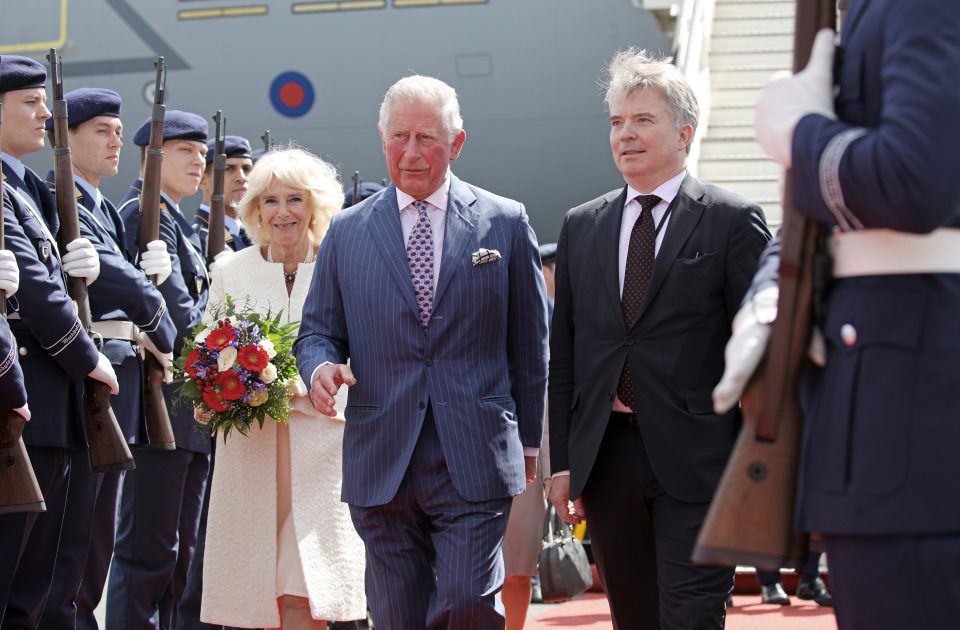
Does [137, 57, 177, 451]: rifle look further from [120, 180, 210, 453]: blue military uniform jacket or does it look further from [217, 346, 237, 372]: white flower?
[217, 346, 237, 372]: white flower

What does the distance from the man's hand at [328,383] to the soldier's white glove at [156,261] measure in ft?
6.72

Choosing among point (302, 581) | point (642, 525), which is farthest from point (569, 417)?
point (302, 581)

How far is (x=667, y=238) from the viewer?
3.75m

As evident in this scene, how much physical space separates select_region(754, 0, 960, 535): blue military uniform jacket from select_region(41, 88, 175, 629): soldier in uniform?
3.00 m

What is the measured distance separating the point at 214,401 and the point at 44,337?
2.00 feet

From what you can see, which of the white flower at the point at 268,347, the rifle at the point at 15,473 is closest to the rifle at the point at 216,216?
the white flower at the point at 268,347

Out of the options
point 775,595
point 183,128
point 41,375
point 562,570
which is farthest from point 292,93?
point 41,375

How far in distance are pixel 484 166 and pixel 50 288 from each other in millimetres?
9586

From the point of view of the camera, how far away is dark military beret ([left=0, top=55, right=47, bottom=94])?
4.41m

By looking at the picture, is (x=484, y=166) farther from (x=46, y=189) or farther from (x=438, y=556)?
(x=438, y=556)

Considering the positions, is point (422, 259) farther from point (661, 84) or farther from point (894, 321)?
point (894, 321)

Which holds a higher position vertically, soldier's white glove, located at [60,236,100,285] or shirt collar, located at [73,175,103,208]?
shirt collar, located at [73,175,103,208]

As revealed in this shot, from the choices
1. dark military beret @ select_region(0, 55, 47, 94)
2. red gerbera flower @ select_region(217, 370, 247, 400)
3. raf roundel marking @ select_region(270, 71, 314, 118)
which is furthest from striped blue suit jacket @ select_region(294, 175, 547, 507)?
raf roundel marking @ select_region(270, 71, 314, 118)

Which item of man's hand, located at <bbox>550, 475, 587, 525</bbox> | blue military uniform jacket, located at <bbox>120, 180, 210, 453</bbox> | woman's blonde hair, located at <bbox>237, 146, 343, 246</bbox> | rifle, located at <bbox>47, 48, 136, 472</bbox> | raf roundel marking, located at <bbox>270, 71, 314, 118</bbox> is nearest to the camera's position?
man's hand, located at <bbox>550, 475, 587, 525</bbox>
